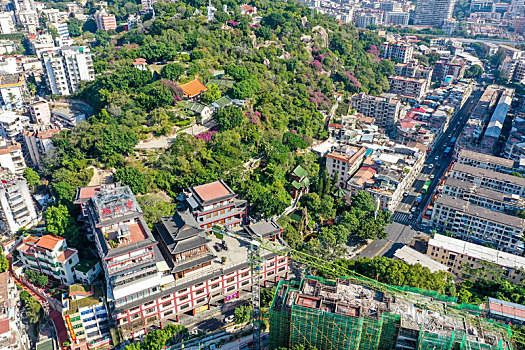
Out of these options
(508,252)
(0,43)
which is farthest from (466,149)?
(0,43)

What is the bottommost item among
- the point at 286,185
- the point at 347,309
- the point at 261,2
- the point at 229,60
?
the point at 286,185

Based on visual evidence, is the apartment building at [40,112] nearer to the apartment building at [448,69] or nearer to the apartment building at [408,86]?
the apartment building at [408,86]

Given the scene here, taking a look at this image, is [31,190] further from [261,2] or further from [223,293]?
[261,2]

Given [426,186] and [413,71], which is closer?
[426,186]

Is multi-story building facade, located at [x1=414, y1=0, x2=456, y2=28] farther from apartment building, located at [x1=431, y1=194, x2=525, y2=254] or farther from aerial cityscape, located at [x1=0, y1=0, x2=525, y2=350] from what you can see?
apartment building, located at [x1=431, y1=194, x2=525, y2=254]

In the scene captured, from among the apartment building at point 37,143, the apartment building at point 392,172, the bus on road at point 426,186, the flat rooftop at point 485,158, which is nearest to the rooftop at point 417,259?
the apartment building at point 392,172

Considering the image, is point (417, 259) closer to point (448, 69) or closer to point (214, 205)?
point (214, 205)

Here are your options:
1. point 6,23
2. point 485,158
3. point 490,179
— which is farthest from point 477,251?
point 6,23

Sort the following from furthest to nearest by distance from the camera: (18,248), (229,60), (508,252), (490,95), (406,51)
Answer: (406,51)
(490,95)
(229,60)
(508,252)
(18,248)
